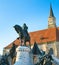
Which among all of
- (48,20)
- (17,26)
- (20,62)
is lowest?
(20,62)

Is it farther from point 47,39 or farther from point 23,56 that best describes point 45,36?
point 23,56

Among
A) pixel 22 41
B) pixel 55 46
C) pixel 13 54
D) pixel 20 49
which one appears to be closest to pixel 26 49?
pixel 20 49

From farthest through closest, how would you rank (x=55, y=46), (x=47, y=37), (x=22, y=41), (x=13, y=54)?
(x=47, y=37) → (x=55, y=46) → (x=13, y=54) → (x=22, y=41)

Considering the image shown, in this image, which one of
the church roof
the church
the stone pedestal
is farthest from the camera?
the church roof

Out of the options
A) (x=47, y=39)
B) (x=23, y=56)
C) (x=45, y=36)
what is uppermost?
(x=45, y=36)

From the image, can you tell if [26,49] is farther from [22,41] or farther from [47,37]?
[47,37]

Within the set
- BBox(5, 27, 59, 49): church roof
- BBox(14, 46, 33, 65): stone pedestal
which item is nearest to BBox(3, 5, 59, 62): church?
BBox(5, 27, 59, 49): church roof

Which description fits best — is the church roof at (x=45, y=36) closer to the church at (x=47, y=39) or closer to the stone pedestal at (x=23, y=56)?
the church at (x=47, y=39)

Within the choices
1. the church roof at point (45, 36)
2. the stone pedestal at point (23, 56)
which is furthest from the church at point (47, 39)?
the stone pedestal at point (23, 56)

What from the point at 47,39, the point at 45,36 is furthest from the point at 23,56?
the point at 45,36

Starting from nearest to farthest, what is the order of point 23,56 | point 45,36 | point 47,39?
point 23,56 → point 47,39 → point 45,36

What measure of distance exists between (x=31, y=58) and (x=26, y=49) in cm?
108

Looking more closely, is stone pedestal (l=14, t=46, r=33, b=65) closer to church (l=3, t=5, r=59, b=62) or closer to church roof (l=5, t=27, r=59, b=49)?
church (l=3, t=5, r=59, b=62)

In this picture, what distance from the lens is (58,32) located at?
147 ft
